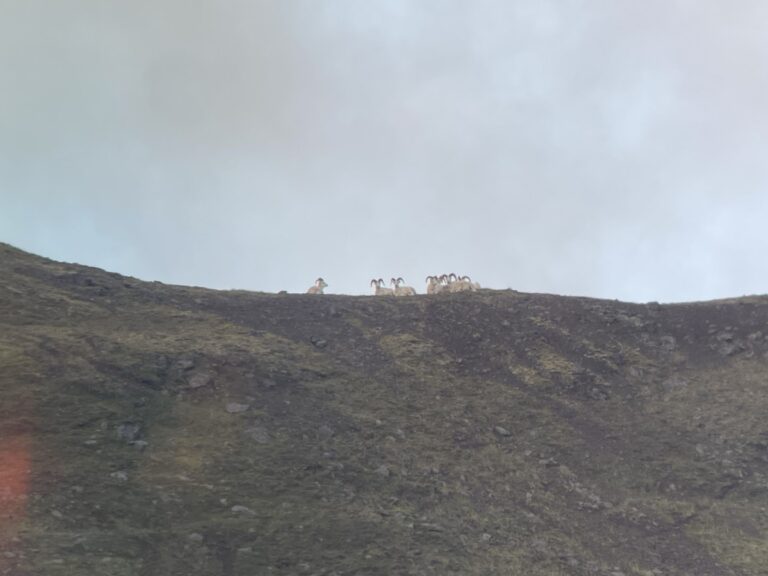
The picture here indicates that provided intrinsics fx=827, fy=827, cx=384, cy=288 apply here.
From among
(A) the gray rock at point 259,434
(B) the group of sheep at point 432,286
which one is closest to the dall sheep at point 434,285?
(B) the group of sheep at point 432,286

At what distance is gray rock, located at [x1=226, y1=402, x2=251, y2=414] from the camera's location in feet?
71.4

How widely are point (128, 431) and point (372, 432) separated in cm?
658

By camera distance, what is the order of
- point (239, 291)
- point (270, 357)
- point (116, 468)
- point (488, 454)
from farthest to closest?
point (239, 291) < point (270, 357) < point (488, 454) < point (116, 468)

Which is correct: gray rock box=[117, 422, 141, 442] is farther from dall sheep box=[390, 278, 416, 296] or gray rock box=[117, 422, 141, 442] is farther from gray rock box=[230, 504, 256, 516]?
dall sheep box=[390, 278, 416, 296]

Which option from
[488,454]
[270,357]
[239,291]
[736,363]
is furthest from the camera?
[239,291]

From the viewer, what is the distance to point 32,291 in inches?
1013

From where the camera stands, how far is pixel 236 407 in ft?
72.0

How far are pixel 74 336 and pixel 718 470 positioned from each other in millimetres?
18759

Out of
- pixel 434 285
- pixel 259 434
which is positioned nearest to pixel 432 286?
pixel 434 285

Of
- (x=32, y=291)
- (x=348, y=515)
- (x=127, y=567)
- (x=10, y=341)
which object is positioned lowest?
(x=127, y=567)

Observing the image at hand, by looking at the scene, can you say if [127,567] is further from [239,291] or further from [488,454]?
[239,291]

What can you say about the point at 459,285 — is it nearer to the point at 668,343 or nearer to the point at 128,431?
the point at 668,343

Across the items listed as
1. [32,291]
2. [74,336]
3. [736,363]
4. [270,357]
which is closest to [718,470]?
[736,363]

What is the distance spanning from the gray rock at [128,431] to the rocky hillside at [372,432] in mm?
50
